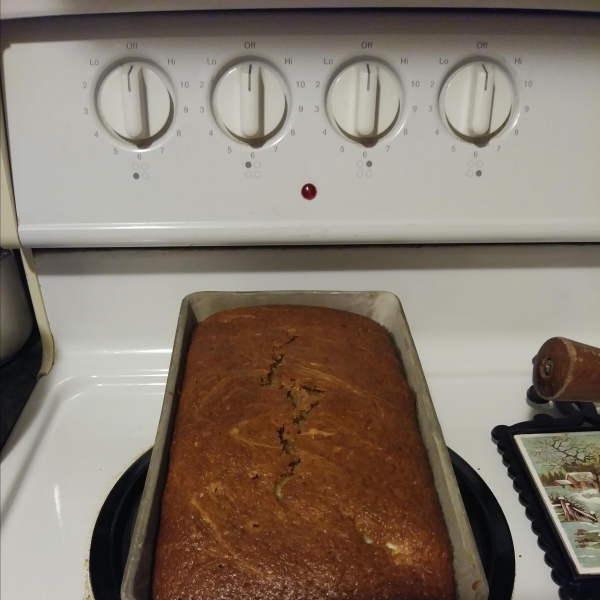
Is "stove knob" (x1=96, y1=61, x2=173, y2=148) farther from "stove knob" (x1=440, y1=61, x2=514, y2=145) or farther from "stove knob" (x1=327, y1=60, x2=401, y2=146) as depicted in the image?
"stove knob" (x1=440, y1=61, x2=514, y2=145)

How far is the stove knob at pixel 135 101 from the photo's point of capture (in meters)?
0.48

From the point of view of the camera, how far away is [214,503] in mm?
400

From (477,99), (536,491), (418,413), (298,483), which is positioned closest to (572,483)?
(536,491)

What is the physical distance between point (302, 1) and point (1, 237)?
14.7 inches

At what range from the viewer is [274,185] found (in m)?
0.53

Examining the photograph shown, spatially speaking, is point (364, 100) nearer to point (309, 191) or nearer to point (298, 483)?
point (309, 191)

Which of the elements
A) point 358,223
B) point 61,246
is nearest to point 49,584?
point 61,246

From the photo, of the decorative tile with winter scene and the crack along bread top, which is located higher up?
the crack along bread top

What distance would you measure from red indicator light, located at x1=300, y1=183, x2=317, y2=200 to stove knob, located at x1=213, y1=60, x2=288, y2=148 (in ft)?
0.21

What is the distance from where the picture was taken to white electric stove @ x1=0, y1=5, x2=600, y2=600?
48 cm

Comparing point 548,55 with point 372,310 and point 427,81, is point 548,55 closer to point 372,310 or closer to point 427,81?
point 427,81

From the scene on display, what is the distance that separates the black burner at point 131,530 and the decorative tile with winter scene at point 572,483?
0.05 metres

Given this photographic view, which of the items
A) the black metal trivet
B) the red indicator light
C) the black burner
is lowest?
the black burner

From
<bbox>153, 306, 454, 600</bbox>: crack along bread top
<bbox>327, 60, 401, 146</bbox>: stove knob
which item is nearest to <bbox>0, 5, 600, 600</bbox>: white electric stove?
<bbox>327, 60, 401, 146</bbox>: stove knob
